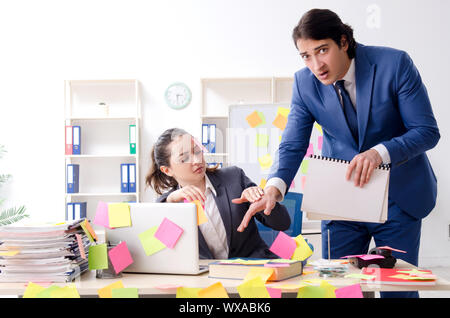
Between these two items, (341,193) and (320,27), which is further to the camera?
(320,27)

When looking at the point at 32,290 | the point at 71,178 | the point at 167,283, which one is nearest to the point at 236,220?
the point at 167,283

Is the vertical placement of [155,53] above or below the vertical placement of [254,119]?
above

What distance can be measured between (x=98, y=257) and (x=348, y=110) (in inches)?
38.9

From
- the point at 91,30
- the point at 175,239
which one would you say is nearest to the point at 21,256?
the point at 175,239

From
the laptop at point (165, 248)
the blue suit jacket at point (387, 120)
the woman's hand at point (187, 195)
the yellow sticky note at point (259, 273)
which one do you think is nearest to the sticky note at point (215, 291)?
the yellow sticky note at point (259, 273)

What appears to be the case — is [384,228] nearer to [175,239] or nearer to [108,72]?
[175,239]

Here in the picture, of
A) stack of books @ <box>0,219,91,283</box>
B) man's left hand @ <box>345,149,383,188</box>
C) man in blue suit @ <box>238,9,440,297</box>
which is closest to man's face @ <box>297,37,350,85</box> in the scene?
man in blue suit @ <box>238,9,440,297</box>

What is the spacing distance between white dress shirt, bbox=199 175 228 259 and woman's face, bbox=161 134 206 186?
134 mm

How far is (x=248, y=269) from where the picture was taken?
1263mm

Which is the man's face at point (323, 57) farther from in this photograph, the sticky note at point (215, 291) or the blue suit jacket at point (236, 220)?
the sticky note at point (215, 291)

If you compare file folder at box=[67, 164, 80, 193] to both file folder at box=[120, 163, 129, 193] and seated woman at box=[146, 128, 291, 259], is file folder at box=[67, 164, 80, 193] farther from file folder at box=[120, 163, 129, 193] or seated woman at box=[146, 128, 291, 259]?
seated woman at box=[146, 128, 291, 259]

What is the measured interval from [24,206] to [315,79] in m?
3.63

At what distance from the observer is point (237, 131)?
13.4 feet

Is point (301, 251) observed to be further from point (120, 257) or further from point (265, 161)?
point (265, 161)
